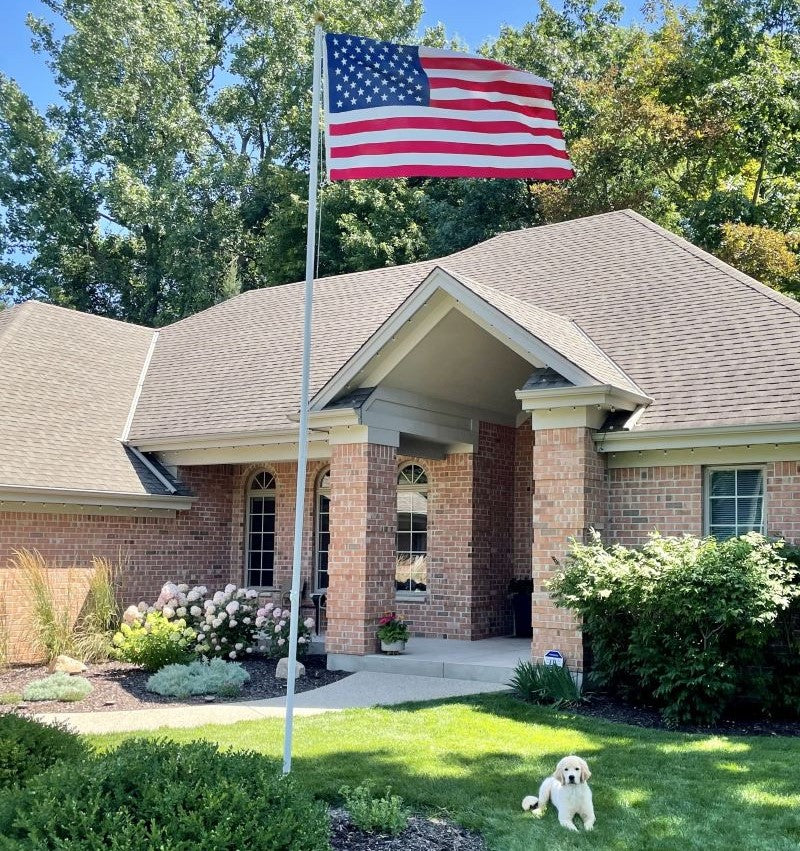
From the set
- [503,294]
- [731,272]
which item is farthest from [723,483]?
[731,272]

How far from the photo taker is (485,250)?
18734 millimetres

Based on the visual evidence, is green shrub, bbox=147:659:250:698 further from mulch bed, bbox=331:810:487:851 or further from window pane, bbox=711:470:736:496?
window pane, bbox=711:470:736:496

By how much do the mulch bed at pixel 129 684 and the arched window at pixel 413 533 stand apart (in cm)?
235

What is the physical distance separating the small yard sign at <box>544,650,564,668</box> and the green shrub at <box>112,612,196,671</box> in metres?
4.97

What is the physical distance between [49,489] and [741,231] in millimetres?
17578

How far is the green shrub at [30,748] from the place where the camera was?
6.09 m

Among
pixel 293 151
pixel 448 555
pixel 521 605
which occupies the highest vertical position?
pixel 293 151

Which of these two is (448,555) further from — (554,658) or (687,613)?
(687,613)

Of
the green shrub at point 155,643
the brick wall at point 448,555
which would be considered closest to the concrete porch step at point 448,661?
the brick wall at point 448,555

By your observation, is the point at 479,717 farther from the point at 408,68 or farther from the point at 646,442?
the point at 408,68

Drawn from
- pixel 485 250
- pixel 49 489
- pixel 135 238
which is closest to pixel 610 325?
pixel 485 250

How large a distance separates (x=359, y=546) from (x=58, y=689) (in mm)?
4339

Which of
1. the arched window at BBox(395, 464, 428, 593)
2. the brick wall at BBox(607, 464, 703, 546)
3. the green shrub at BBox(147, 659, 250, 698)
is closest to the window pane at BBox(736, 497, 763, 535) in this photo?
the brick wall at BBox(607, 464, 703, 546)

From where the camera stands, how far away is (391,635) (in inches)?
530
